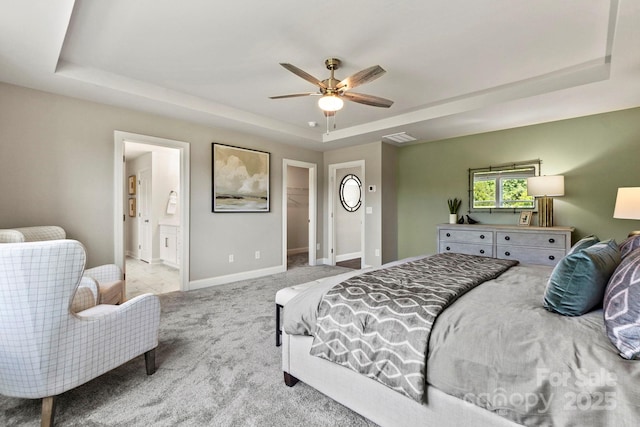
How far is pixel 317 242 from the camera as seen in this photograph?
584 cm

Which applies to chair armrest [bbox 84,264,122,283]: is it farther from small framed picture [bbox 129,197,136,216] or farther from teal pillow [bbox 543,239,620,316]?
small framed picture [bbox 129,197,136,216]

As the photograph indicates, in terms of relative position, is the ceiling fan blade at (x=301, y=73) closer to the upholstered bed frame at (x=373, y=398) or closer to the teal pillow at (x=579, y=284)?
the upholstered bed frame at (x=373, y=398)

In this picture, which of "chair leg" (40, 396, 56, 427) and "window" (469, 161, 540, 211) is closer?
"chair leg" (40, 396, 56, 427)

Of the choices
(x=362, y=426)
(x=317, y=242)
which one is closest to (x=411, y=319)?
(x=362, y=426)

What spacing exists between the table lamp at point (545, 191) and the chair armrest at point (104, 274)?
15.8ft

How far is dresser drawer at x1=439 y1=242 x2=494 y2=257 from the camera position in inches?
158

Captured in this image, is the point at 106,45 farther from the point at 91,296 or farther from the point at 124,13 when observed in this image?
the point at 91,296

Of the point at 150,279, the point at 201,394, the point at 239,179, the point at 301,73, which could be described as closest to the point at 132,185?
the point at 150,279

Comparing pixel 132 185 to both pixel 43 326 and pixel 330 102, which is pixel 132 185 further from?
pixel 43 326

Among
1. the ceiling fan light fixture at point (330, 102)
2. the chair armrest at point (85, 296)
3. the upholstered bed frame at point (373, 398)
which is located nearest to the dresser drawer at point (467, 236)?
the ceiling fan light fixture at point (330, 102)

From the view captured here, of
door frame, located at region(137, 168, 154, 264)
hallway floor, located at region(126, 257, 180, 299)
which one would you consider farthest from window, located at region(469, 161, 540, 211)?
door frame, located at region(137, 168, 154, 264)

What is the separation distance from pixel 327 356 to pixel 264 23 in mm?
2286

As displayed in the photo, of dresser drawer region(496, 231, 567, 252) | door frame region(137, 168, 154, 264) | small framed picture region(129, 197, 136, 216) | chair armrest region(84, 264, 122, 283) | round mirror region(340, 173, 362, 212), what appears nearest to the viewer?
chair armrest region(84, 264, 122, 283)

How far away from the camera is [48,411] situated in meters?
1.44
